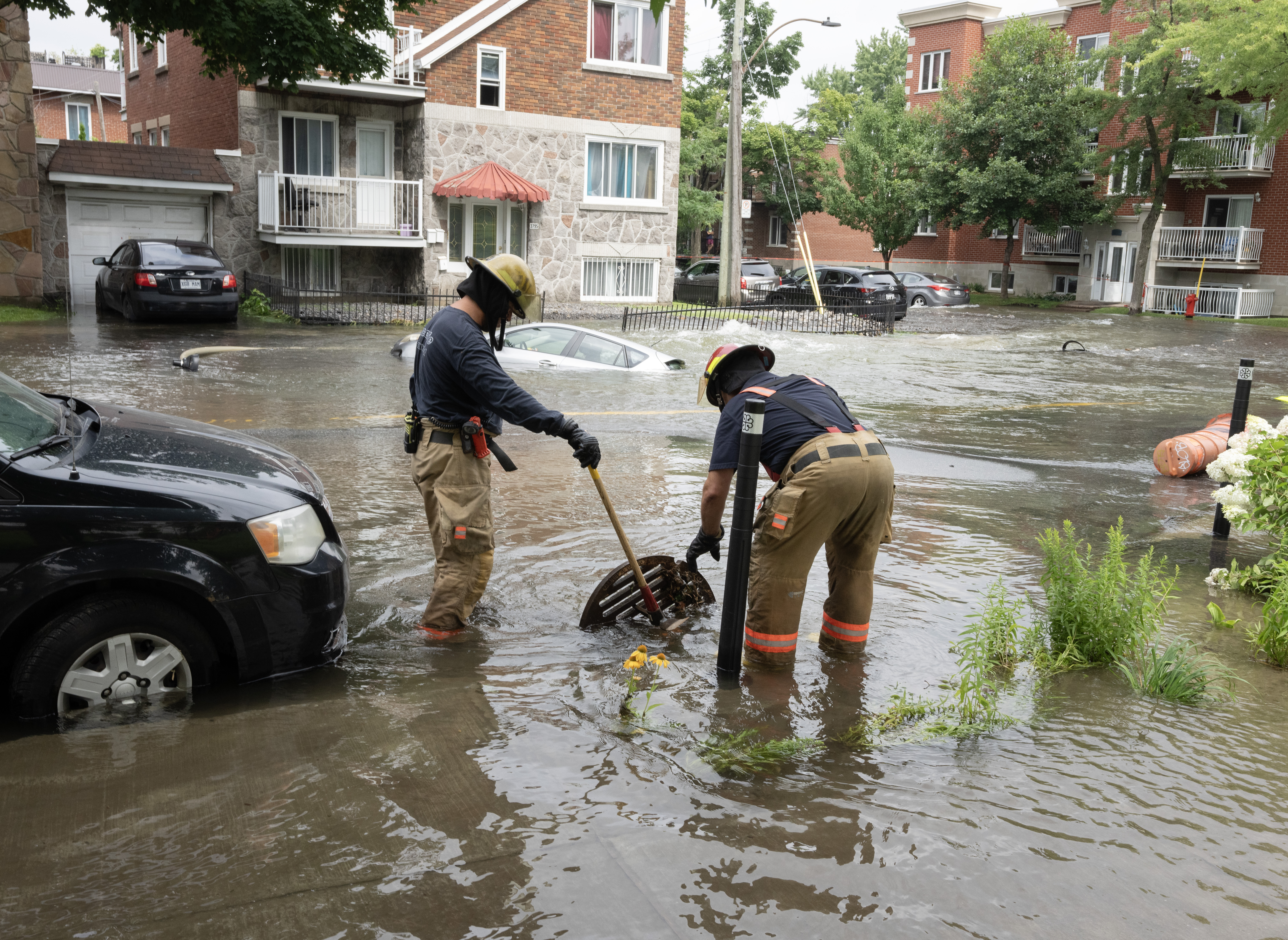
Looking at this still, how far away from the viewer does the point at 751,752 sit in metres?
3.93

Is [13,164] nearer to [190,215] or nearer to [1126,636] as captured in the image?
[190,215]

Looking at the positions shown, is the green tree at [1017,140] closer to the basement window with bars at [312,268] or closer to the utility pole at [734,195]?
the utility pole at [734,195]

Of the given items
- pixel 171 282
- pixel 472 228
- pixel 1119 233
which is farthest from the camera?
pixel 1119 233

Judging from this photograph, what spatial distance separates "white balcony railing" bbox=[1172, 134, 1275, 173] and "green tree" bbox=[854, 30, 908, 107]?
46266 mm

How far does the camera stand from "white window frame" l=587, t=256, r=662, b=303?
28656mm

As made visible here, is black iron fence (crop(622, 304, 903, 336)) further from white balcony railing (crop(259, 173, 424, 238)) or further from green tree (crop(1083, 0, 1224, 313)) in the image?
green tree (crop(1083, 0, 1224, 313))

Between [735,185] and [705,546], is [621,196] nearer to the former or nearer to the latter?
[735,185]

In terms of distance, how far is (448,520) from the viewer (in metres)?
5.00

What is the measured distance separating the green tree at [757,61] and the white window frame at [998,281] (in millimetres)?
12793

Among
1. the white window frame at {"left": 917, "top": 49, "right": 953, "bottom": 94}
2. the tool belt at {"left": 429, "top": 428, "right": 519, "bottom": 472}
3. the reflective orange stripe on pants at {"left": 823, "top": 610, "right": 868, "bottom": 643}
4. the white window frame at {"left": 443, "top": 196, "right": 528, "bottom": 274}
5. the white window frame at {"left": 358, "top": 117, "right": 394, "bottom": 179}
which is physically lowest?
the reflective orange stripe on pants at {"left": 823, "top": 610, "right": 868, "bottom": 643}

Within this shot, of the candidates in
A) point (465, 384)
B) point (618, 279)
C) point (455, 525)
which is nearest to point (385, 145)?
point (618, 279)

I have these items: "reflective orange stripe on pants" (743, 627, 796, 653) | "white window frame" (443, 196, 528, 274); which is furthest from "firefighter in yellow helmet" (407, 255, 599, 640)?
"white window frame" (443, 196, 528, 274)

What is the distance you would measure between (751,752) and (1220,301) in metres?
36.8

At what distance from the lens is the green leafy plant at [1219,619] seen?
18.0ft
